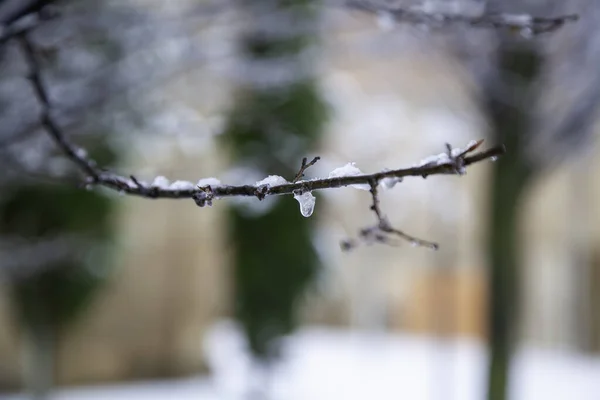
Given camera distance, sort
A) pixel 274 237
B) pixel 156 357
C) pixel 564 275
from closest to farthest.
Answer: pixel 274 237 < pixel 156 357 < pixel 564 275

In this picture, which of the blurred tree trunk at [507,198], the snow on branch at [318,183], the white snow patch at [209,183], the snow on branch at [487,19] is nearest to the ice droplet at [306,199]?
the snow on branch at [318,183]

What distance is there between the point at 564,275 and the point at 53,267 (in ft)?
25.0

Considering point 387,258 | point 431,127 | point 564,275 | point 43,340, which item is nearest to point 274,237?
point 43,340

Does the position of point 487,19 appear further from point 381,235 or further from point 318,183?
point 318,183

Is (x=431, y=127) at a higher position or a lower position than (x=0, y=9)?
higher

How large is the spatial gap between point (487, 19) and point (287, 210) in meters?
4.80

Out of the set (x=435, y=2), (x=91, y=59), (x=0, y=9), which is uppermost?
(x=91, y=59)

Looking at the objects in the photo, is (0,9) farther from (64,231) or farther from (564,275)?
→ (564,275)

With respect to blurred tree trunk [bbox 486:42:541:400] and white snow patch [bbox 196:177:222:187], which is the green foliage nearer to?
blurred tree trunk [bbox 486:42:541:400]

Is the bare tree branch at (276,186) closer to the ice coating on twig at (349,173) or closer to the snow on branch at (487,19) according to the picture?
the ice coating on twig at (349,173)

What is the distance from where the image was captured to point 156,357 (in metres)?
8.03

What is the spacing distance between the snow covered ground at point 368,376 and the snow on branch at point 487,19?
180 inches

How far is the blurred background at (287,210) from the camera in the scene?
105 inches

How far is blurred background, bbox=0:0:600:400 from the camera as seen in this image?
2674 millimetres
